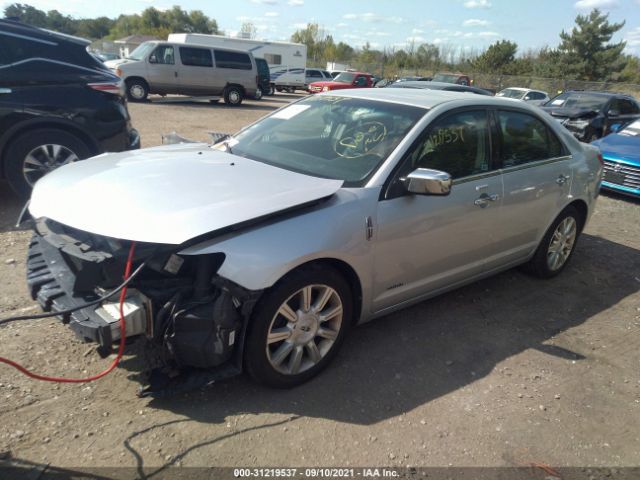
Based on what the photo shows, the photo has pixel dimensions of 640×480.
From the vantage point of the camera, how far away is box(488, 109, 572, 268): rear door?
392 cm

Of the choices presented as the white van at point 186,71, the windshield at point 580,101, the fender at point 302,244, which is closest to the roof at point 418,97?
the fender at point 302,244

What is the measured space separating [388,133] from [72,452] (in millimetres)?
2653

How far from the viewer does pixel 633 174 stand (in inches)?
326

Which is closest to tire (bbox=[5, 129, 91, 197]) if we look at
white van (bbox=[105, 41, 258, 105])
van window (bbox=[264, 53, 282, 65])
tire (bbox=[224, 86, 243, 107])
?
white van (bbox=[105, 41, 258, 105])

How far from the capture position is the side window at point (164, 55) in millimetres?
17969

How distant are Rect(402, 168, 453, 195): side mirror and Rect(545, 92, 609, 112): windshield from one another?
1135cm

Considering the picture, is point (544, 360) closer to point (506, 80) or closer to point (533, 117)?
point (533, 117)

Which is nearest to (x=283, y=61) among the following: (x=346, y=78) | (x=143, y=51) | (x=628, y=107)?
(x=346, y=78)

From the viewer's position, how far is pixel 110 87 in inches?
224

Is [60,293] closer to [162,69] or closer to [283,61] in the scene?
[162,69]

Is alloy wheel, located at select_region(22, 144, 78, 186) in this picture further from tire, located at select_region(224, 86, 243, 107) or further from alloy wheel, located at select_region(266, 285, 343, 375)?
tire, located at select_region(224, 86, 243, 107)

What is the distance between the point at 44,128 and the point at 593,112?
1209cm

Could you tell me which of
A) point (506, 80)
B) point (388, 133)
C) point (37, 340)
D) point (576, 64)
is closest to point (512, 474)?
point (388, 133)

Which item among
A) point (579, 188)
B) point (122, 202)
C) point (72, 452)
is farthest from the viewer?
point (579, 188)
